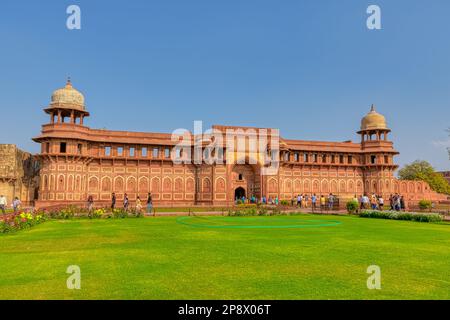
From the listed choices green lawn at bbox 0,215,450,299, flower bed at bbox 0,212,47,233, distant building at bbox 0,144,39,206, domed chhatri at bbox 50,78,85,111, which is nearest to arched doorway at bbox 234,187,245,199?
domed chhatri at bbox 50,78,85,111

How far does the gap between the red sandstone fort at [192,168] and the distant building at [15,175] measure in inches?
148

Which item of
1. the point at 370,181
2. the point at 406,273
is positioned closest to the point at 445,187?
the point at 370,181

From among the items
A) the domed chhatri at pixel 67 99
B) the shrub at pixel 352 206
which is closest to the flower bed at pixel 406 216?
the shrub at pixel 352 206

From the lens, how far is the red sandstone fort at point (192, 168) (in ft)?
106

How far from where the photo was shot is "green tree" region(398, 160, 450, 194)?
6072 centimetres

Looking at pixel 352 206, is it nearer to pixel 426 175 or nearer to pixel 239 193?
pixel 239 193

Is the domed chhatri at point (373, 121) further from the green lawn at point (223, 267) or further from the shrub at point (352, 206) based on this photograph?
the green lawn at point (223, 267)

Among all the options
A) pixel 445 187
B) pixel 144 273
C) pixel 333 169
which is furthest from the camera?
pixel 445 187

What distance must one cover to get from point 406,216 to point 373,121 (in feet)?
86.8
